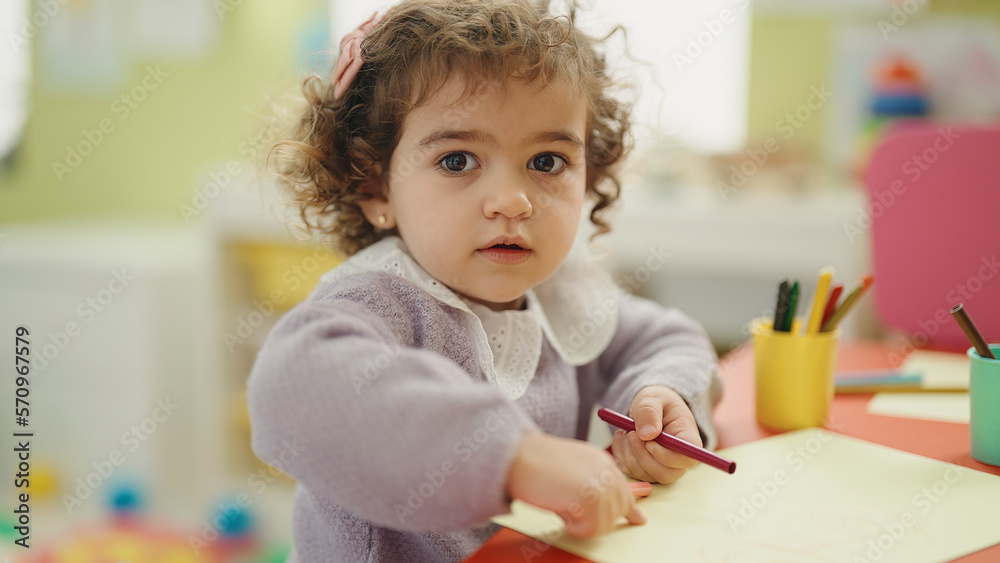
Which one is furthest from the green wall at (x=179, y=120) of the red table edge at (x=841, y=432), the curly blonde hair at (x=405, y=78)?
the red table edge at (x=841, y=432)

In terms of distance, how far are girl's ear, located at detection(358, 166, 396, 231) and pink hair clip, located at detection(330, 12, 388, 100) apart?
0.25 ft

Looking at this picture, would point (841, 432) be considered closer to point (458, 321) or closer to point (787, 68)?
point (458, 321)

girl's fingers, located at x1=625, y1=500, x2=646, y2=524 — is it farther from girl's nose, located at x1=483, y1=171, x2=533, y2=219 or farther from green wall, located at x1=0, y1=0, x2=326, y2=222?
green wall, located at x1=0, y1=0, x2=326, y2=222

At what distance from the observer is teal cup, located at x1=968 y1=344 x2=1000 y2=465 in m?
0.67

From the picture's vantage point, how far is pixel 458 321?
2.16ft

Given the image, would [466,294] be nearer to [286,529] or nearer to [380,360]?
[380,360]

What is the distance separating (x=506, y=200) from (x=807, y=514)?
305 mm

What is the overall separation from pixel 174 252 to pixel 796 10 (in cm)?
167

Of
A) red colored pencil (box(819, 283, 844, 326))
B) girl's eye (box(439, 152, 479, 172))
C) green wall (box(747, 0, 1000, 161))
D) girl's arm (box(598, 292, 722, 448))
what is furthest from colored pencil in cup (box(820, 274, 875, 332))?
green wall (box(747, 0, 1000, 161))

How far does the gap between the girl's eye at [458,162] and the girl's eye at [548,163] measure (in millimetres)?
50

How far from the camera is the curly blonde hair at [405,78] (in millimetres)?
637

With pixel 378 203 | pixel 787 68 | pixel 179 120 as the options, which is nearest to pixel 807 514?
pixel 378 203

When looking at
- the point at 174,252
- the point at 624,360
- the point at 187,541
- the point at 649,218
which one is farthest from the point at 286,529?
the point at 624,360

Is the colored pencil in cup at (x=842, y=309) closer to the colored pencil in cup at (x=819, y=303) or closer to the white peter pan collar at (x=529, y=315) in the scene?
the colored pencil in cup at (x=819, y=303)
